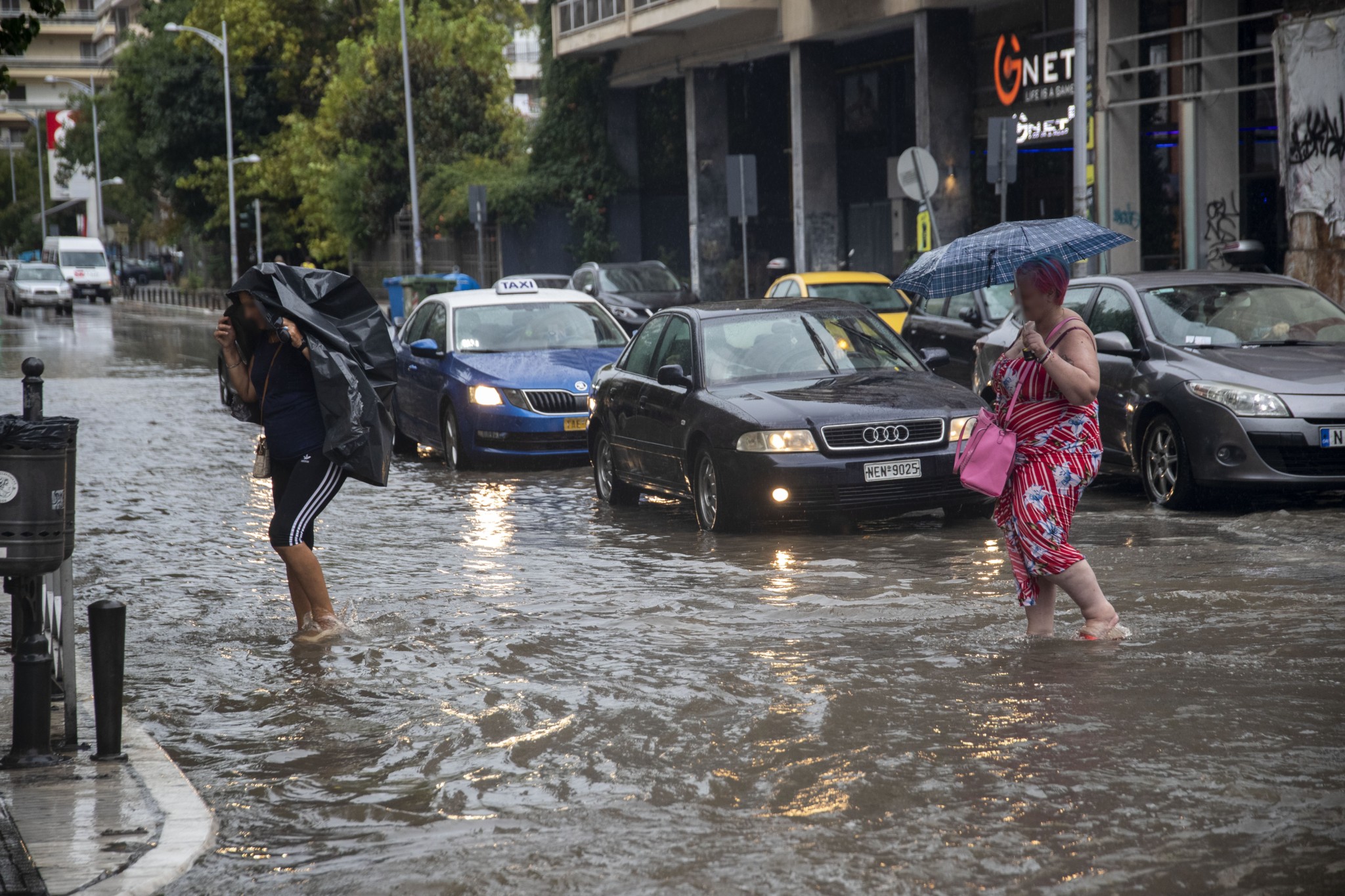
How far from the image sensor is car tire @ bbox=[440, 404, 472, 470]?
1488cm

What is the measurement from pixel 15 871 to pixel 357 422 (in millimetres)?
3305

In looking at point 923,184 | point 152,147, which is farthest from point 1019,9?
point 152,147

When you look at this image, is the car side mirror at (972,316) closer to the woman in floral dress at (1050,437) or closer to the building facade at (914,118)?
the building facade at (914,118)

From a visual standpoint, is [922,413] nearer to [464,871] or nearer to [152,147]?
[464,871]

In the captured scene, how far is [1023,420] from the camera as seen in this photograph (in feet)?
22.0

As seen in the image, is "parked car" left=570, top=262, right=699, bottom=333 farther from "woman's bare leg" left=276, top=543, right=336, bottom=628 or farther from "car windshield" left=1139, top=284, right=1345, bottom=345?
"woman's bare leg" left=276, top=543, right=336, bottom=628

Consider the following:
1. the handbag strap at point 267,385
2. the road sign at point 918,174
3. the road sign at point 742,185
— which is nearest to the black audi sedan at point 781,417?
the handbag strap at point 267,385

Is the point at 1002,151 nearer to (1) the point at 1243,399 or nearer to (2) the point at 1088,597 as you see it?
(1) the point at 1243,399

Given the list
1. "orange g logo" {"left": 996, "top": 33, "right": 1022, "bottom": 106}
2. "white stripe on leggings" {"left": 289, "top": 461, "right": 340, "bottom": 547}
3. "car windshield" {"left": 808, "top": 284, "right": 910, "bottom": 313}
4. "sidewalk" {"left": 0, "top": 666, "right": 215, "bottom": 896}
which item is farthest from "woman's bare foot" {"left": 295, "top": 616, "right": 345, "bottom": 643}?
"orange g logo" {"left": 996, "top": 33, "right": 1022, "bottom": 106}

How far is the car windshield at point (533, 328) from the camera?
15.6 meters

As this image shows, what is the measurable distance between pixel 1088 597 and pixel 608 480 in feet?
20.0

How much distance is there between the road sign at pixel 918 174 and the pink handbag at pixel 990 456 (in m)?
15.1

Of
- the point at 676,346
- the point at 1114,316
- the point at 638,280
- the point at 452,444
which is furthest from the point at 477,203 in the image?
the point at 1114,316

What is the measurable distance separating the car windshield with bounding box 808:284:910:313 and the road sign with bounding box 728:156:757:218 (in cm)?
420
